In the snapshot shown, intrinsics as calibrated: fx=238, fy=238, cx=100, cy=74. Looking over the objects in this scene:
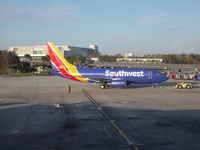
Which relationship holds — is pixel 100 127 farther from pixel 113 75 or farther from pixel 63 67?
pixel 63 67

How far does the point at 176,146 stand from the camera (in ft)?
44.9

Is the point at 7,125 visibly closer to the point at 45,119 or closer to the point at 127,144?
the point at 45,119

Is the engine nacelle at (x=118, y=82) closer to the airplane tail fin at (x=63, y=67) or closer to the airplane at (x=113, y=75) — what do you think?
the airplane at (x=113, y=75)

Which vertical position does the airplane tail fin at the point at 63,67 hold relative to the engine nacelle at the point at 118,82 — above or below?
above

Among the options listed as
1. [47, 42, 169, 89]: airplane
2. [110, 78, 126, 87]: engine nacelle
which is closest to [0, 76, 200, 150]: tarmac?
[110, 78, 126, 87]: engine nacelle

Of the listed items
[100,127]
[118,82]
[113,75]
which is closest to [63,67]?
[113,75]

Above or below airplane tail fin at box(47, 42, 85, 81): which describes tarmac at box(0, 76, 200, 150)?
below

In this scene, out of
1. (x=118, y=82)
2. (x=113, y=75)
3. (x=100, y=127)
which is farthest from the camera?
(x=113, y=75)

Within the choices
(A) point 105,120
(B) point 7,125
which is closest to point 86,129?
(A) point 105,120

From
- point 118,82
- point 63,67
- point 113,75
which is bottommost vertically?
point 118,82

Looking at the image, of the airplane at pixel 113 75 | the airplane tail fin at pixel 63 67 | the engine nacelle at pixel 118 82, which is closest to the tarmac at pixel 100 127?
the engine nacelle at pixel 118 82

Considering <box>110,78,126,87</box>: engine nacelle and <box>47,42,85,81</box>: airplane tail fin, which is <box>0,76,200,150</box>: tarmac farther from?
<box>47,42,85,81</box>: airplane tail fin

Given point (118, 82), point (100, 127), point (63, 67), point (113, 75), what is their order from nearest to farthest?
1. point (100, 127)
2. point (118, 82)
3. point (113, 75)
4. point (63, 67)

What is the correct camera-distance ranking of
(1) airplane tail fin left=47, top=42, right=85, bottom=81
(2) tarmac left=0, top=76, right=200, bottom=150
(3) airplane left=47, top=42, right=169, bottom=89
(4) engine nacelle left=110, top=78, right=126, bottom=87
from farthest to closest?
1. (1) airplane tail fin left=47, top=42, right=85, bottom=81
2. (3) airplane left=47, top=42, right=169, bottom=89
3. (4) engine nacelle left=110, top=78, right=126, bottom=87
4. (2) tarmac left=0, top=76, right=200, bottom=150
